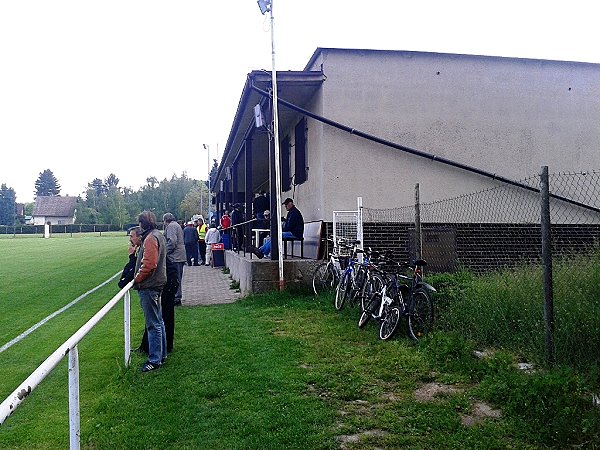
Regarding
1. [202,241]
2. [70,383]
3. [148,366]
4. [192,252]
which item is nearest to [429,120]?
[148,366]

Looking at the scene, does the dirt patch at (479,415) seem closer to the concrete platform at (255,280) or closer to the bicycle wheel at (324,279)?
the bicycle wheel at (324,279)

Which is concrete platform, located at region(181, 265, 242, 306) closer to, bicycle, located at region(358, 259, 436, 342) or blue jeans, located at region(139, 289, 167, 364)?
bicycle, located at region(358, 259, 436, 342)

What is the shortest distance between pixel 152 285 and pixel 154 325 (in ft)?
1.53

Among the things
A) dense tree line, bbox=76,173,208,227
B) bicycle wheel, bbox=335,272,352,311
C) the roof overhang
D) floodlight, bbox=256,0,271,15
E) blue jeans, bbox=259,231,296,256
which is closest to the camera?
Result: bicycle wheel, bbox=335,272,352,311

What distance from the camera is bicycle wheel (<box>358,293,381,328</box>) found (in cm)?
897

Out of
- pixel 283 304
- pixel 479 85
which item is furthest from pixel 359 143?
pixel 283 304

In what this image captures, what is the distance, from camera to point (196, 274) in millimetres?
21703

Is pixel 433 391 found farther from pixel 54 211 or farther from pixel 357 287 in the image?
pixel 54 211

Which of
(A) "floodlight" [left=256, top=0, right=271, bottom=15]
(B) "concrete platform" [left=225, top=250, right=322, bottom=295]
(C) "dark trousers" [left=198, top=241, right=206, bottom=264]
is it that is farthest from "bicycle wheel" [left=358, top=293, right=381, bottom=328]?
(C) "dark trousers" [left=198, top=241, right=206, bottom=264]

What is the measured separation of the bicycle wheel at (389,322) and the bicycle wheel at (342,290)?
7.34ft

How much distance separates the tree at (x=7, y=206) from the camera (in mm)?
151375

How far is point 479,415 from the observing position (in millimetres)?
5254

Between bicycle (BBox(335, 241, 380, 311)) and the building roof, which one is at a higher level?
the building roof

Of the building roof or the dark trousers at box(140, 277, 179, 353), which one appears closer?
the dark trousers at box(140, 277, 179, 353)
